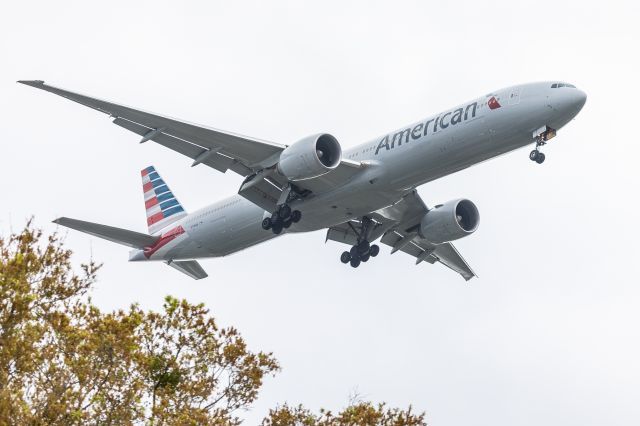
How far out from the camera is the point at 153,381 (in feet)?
77.8

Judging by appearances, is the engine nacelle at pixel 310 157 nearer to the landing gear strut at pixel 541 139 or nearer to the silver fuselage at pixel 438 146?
the silver fuselage at pixel 438 146

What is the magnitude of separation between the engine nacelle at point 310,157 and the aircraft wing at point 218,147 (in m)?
0.66

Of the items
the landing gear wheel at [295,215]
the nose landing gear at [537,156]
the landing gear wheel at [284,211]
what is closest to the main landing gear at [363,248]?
the landing gear wheel at [295,215]

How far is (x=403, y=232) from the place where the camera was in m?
43.2

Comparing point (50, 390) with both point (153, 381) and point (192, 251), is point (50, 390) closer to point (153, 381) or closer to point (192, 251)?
point (153, 381)

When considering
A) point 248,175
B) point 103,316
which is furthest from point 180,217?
point 103,316

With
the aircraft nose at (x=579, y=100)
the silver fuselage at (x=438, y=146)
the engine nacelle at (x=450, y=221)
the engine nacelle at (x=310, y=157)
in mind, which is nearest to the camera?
the aircraft nose at (x=579, y=100)

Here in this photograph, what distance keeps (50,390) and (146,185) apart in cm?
3430

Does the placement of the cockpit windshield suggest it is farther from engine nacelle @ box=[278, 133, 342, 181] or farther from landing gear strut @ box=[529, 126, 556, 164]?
engine nacelle @ box=[278, 133, 342, 181]

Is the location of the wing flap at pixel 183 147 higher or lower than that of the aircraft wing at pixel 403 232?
lower

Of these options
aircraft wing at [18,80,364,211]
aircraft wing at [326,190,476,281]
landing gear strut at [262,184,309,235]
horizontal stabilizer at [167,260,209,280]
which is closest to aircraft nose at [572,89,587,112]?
aircraft wing at [18,80,364,211]

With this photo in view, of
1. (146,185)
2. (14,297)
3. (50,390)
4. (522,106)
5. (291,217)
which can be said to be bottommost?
(50,390)

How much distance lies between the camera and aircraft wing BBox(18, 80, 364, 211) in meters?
36.1

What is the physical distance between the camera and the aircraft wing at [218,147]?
36.1 m
